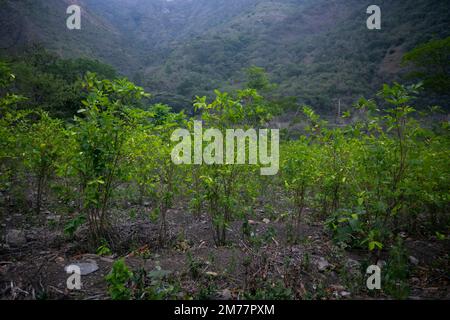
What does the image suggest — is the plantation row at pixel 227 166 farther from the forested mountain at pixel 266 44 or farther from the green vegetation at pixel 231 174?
the forested mountain at pixel 266 44

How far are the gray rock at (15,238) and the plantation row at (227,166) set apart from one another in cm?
66

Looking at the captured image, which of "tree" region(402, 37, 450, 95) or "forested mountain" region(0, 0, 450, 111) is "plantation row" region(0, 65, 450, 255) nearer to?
"tree" region(402, 37, 450, 95)

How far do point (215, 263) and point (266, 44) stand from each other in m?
53.3

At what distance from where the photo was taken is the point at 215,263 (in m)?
3.10

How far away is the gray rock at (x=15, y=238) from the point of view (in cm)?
344

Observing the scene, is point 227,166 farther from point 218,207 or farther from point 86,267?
point 86,267

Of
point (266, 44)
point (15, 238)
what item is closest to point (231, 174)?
point (15, 238)

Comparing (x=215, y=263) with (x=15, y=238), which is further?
(x=15, y=238)

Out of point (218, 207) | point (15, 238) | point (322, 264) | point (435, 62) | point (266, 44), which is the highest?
point (266, 44)

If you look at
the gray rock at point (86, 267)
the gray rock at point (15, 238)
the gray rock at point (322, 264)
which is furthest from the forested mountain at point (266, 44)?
the gray rock at point (86, 267)

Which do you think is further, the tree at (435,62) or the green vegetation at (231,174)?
the tree at (435,62)

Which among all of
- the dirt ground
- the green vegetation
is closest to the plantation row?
the green vegetation

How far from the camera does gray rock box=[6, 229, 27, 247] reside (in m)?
3.44
